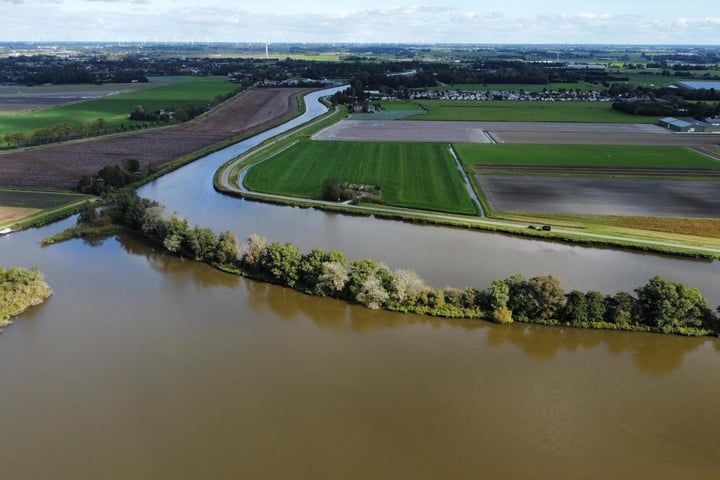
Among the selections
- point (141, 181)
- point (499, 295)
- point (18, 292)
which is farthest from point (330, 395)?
point (141, 181)

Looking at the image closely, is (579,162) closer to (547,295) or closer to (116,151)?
(547,295)

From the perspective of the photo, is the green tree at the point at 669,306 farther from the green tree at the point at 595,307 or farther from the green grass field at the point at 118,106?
the green grass field at the point at 118,106

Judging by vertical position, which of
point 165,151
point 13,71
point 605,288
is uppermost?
point 13,71

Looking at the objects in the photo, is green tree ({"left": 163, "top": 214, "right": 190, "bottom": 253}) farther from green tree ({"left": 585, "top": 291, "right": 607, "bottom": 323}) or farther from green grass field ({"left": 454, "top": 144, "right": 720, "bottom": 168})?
green grass field ({"left": 454, "top": 144, "right": 720, "bottom": 168})

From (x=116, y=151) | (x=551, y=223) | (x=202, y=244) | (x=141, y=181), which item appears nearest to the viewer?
(x=202, y=244)

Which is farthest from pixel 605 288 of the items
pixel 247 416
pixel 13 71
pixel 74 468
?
pixel 13 71

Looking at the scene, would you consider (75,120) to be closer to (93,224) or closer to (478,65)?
(93,224)
